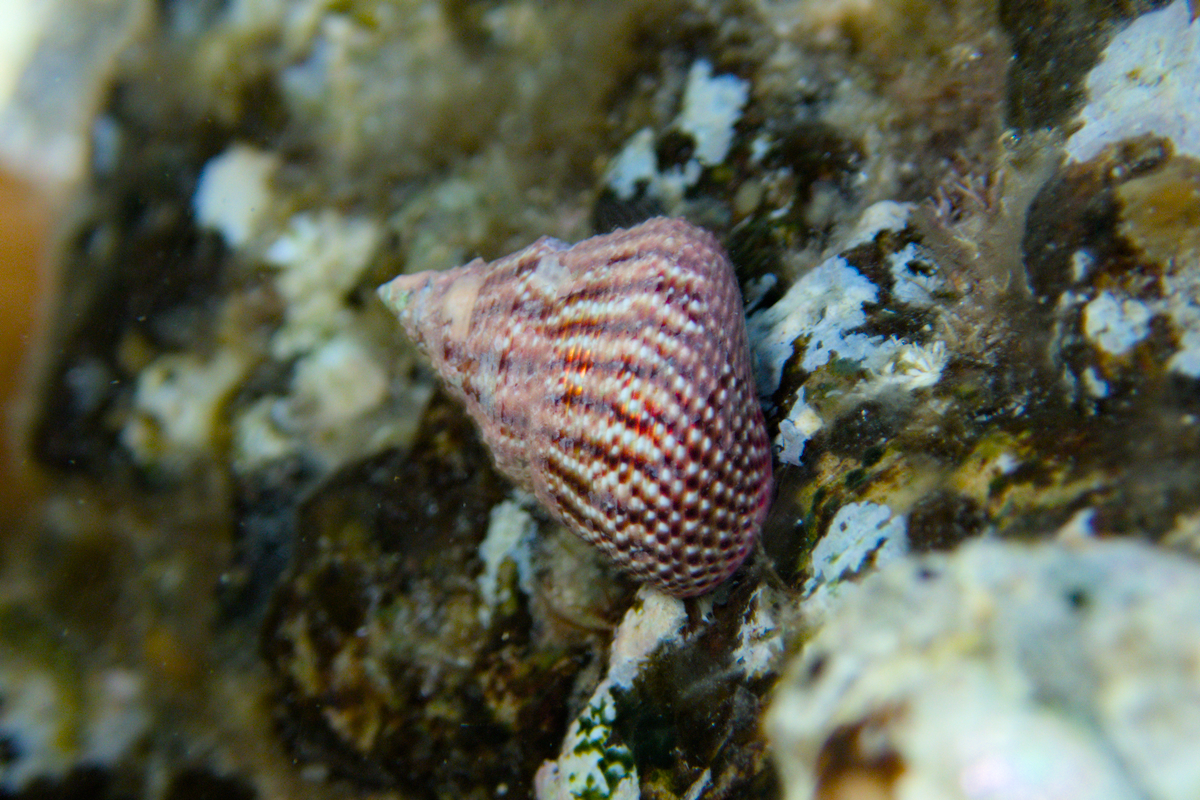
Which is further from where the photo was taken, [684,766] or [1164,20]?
[684,766]

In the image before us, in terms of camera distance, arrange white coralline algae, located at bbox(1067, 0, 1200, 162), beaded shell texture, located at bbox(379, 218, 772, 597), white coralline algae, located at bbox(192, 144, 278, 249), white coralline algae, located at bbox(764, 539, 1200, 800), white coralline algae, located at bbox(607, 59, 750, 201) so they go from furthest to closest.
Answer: white coralline algae, located at bbox(192, 144, 278, 249) → white coralline algae, located at bbox(607, 59, 750, 201) → beaded shell texture, located at bbox(379, 218, 772, 597) → white coralline algae, located at bbox(1067, 0, 1200, 162) → white coralline algae, located at bbox(764, 539, 1200, 800)

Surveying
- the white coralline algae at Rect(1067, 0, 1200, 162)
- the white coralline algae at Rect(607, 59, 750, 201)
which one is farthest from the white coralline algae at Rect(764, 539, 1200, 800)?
the white coralline algae at Rect(607, 59, 750, 201)

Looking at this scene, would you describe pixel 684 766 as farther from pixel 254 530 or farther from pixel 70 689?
pixel 70 689

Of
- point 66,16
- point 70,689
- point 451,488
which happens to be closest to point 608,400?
point 451,488

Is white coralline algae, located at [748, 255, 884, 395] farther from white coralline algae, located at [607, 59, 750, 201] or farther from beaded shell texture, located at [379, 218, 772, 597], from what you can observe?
white coralline algae, located at [607, 59, 750, 201]

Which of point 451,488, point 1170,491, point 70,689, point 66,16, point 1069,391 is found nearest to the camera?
point 1170,491

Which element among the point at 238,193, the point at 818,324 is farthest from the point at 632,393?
the point at 238,193

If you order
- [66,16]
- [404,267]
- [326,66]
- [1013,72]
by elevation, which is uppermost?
[66,16]

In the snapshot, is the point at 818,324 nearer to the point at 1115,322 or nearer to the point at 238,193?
the point at 1115,322
